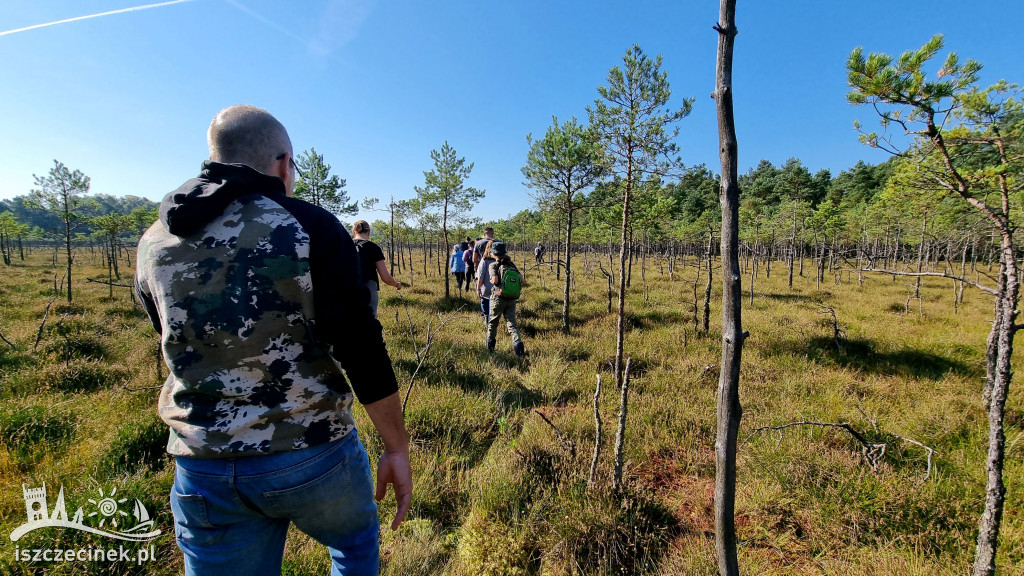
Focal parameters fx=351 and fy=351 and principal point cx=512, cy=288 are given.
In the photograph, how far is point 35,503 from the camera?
2400 millimetres

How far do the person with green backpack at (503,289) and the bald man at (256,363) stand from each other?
4.60 metres

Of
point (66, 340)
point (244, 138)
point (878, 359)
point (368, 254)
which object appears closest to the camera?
point (244, 138)

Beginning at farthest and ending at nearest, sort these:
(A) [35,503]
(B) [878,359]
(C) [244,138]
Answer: (B) [878,359] < (A) [35,503] < (C) [244,138]

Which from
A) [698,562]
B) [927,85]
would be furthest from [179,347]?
[927,85]

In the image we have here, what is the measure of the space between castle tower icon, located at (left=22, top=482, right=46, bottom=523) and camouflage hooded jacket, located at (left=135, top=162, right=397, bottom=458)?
2.33m

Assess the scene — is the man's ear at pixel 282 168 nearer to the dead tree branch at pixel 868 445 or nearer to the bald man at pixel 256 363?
the bald man at pixel 256 363

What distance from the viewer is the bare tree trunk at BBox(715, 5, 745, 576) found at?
1.38 m

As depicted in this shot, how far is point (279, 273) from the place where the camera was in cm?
110

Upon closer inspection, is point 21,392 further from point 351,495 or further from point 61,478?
point 351,495

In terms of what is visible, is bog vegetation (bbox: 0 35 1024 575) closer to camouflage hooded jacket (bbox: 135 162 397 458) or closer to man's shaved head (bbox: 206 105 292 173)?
camouflage hooded jacket (bbox: 135 162 397 458)

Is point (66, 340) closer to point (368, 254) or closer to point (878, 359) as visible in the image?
point (368, 254)

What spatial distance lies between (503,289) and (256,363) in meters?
4.88
